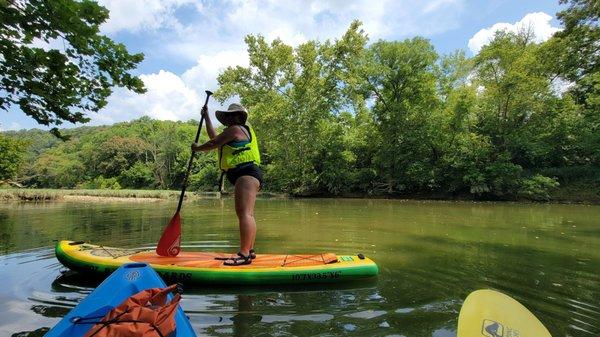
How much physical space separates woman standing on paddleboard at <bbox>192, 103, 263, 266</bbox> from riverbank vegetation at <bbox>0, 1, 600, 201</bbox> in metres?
21.5

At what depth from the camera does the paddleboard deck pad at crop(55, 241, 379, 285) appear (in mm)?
4516

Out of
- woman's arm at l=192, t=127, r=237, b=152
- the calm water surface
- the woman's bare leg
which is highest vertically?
woman's arm at l=192, t=127, r=237, b=152

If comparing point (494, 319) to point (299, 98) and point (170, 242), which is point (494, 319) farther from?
point (299, 98)

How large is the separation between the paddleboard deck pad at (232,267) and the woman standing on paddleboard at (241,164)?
0.24 m

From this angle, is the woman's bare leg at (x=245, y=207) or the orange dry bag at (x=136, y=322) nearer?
the orange dry bag at (x=136, y=322)

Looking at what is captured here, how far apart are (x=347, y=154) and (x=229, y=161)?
2739 cm

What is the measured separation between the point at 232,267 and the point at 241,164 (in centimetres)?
119

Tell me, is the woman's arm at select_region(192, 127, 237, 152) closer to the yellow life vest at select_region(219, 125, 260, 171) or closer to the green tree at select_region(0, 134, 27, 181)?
the yellow life vest at select_region(219, 125, 260, 171)

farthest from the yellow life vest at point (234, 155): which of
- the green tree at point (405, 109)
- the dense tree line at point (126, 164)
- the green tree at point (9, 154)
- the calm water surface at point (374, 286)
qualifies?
the dense tree line at point (126, 164)

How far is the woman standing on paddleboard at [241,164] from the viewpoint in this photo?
15.7 ft

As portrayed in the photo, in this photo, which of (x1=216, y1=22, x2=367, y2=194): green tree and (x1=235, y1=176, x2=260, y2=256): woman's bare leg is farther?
(x1=216, y1=22, x2=367, y2=194): green tree

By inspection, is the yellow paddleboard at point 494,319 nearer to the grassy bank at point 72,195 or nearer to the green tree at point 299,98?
the grassy bank at point 72,195

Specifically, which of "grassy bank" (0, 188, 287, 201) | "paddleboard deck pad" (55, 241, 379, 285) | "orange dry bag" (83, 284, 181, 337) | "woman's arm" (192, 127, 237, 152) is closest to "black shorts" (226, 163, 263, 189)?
"woman's arm" (192, 127, 237, 152)

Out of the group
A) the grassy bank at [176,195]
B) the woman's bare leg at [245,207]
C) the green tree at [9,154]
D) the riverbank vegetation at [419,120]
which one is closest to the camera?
the woman's bare leg at [245,207]
